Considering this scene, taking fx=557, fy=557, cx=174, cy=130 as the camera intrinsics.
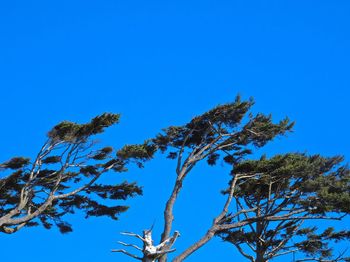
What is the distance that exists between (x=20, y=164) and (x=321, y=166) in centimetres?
1329

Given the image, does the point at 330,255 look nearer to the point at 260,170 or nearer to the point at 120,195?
the point at 260,170

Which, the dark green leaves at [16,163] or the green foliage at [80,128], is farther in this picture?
the dark green leaves at [16,163]

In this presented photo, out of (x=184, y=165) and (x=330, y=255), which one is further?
(x=330, y=255)

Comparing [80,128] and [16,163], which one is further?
[16,163]

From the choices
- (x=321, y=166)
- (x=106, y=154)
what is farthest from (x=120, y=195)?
(x=321, y=166)

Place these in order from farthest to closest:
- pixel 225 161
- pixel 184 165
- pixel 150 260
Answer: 1. pixel 225 161
2. pixel 184 165
3. pixel 150 260

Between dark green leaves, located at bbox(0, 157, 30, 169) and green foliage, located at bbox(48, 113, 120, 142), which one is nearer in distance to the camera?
green foliage, located at bbox(48, 113, 120, 142)

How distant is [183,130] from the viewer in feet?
78.1

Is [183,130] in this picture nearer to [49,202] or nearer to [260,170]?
[260,170]

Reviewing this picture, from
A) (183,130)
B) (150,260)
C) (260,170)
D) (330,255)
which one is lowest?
(150,260)

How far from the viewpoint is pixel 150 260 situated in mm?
14148

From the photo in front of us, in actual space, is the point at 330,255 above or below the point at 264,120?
below

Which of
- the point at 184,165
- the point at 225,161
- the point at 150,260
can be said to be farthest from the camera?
the point at 225,161

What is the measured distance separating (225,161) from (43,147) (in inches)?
312
